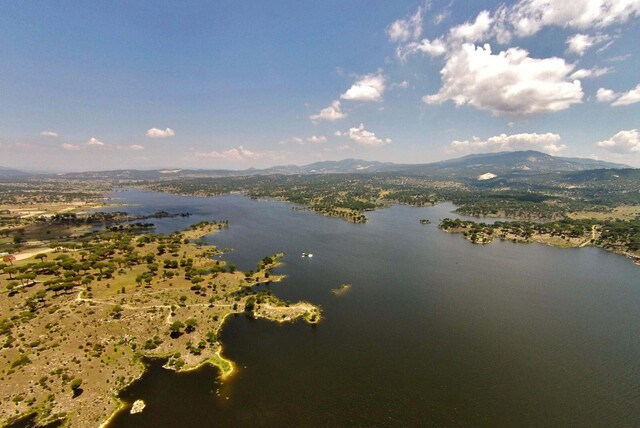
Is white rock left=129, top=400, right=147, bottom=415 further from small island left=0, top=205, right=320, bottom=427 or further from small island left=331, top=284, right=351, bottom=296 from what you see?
small island left=331, top=284, right=351, bottom=296

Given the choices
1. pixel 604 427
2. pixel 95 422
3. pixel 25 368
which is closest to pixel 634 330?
pixel 604 427

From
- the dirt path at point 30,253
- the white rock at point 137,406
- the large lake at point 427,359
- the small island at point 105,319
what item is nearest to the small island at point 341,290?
the large lake at point 427,359

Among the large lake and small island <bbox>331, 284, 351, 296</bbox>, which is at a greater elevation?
small island <bbox>331, 284, 351, 296</bbox>

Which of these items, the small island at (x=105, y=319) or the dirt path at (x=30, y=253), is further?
the dirt path at (x=30, y=253)

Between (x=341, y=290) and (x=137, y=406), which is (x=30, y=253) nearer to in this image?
(x=137, y=406)

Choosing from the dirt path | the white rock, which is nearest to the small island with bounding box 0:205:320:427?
the white rock

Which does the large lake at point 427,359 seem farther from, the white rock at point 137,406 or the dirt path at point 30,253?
the dirt path at point 30,253

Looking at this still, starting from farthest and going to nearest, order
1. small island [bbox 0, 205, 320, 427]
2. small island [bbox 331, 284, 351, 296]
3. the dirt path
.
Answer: the dirt path, small island [bbox 331, 284, 351, 296], small island [bbox 0, 205, 320, 427]

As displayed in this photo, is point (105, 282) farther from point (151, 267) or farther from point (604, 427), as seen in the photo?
point (604, 427)
